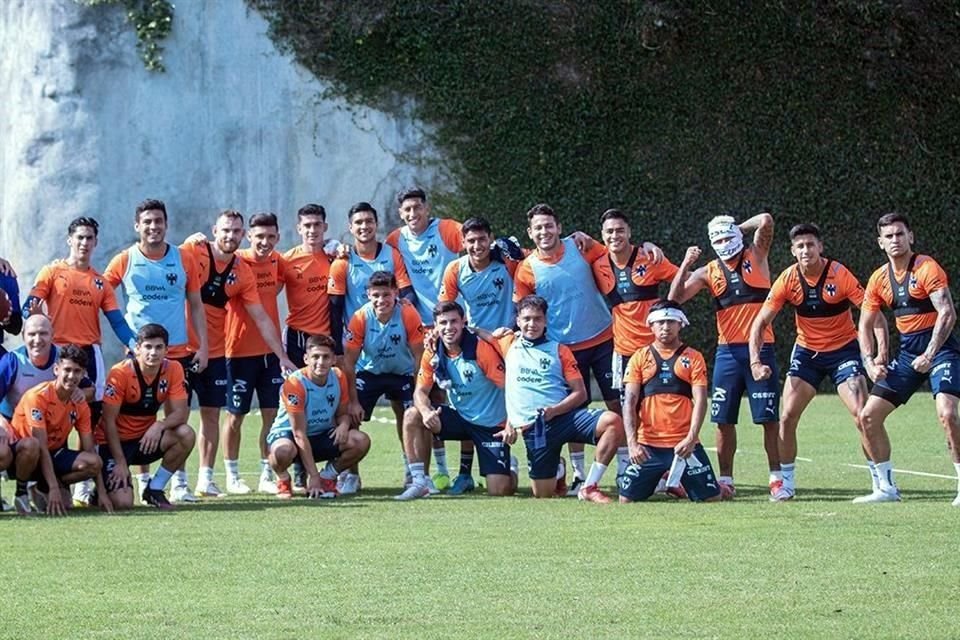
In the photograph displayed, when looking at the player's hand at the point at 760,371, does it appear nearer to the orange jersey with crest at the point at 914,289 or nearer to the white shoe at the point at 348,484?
the orange jersey with crest at the point at 914,289

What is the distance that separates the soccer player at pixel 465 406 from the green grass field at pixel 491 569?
0.53 meters

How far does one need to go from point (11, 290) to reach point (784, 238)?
13385 millimetres

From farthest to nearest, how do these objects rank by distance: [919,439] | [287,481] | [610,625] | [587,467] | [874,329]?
1. [919,439]
2. [587,467]
3. [287,481]
4. [874,329]
5. [610,625]

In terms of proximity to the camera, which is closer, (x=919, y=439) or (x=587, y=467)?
(x=587, y=467)

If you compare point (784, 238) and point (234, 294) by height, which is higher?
point (784, 238)

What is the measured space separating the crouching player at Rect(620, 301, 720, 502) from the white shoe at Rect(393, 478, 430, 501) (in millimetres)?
1556

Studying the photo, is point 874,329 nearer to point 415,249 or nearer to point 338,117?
point 415,249

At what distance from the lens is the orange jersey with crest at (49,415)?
1109 cm

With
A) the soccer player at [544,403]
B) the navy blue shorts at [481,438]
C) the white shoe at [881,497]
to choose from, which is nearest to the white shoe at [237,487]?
the navy blue shorts at [481,438]

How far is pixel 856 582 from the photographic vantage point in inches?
304

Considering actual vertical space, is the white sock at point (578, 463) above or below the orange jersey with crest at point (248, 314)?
below

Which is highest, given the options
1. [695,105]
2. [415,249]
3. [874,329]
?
[695,105]

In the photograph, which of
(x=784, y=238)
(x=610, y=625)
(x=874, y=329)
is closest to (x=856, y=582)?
(x=610, y=625)

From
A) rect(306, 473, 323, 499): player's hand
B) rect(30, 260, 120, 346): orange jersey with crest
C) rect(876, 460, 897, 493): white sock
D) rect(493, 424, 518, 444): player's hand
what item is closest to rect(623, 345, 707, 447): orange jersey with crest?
rect(493, 424, 518, 444): player's hand
